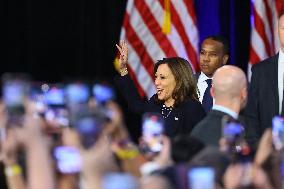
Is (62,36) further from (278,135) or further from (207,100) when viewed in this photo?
(278,135)

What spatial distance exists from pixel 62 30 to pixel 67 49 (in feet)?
0.49

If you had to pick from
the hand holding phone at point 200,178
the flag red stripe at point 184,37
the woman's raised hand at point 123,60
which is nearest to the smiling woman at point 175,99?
the woman's raised hand at point 123,60

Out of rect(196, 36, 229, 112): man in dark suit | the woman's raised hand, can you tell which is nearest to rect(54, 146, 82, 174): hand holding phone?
the woman's raised hand

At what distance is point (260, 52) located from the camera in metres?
6.73

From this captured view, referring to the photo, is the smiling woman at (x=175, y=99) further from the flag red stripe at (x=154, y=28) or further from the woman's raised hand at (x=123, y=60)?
the flag red stripe at (x=154, y=28)

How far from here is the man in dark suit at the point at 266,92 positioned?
529 cm

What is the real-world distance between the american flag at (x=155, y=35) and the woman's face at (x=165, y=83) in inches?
55.2

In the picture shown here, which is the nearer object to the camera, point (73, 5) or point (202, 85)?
point (202, 85)

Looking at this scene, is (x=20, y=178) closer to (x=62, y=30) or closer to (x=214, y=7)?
(x=62, y=30)

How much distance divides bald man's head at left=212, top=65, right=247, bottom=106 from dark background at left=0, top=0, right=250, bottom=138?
2.31 metres

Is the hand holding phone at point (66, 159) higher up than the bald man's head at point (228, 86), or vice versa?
the bald man's head at point (228, 86)

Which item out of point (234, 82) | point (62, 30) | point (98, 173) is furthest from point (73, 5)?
point (98, 173)

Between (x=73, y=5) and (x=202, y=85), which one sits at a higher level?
(x=73, y=5)

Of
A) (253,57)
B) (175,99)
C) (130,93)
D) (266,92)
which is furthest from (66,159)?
(253,57)
